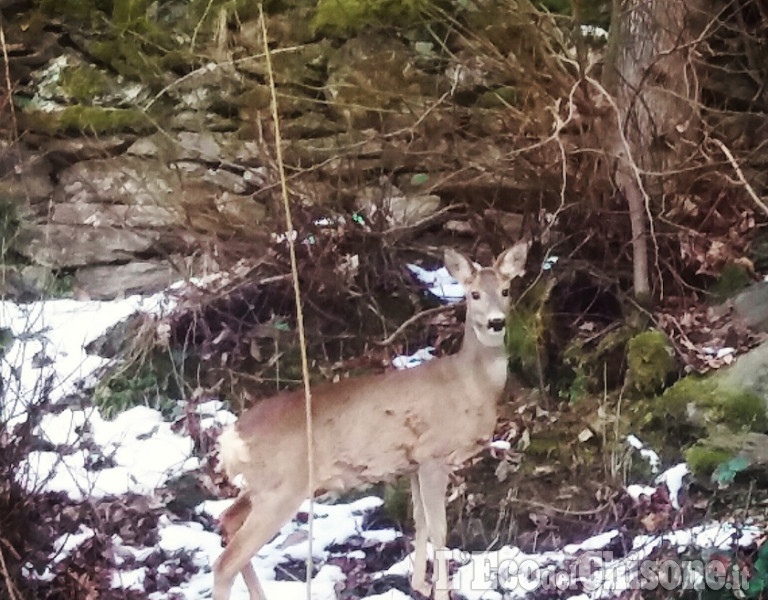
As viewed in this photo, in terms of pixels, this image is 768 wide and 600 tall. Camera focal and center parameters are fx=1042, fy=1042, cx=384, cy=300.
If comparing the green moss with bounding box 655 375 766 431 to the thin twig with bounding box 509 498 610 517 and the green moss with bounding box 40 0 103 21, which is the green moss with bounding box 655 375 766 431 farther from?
the green moss with bounding box 40 0 103 21

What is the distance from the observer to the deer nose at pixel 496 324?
184 cm

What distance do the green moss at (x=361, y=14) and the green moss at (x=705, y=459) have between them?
98cm

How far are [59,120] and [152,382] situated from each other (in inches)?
22.0

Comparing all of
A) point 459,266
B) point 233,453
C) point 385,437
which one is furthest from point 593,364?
point 233,453

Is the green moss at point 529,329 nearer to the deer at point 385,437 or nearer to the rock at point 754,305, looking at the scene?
the deer at point 385,437

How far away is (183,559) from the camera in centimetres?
179

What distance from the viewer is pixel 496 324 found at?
185cm

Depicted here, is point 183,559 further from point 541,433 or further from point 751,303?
point 751,303

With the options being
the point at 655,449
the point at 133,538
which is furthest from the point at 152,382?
the point at 655,449

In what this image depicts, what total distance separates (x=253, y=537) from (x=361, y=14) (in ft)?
3.35

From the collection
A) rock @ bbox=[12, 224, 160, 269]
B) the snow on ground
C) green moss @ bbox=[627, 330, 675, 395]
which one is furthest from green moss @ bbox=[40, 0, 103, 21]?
green moss @ bbox=[627, 330, 675, 395]

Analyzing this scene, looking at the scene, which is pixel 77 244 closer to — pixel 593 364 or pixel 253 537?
pixel 253 537

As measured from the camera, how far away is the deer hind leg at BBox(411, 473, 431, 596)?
178cm

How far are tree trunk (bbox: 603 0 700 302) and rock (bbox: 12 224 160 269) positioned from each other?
91cm
